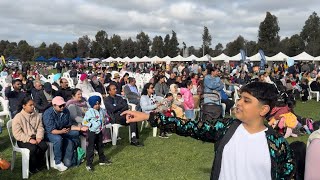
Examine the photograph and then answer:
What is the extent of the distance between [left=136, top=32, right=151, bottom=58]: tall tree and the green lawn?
72.4 m

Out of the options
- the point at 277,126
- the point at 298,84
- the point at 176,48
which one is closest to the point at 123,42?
the point at 176,48

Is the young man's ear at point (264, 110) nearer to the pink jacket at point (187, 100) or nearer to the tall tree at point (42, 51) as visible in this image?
the pink jacket at point (187, 100)

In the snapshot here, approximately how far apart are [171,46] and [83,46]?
22472 mm

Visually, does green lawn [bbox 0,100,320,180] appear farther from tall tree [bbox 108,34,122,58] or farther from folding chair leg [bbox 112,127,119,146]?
tall tree [bbox 108,34,122,58]

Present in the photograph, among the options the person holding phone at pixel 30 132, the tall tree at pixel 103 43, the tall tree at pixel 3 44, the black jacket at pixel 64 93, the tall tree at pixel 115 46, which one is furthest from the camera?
the tall tree at pixel 3 44

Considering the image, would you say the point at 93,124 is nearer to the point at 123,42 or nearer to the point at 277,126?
the point at 277,126

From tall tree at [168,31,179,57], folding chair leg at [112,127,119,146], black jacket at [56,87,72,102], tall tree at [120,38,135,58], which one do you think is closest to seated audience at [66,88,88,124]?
folding chair leg at [112,127,119,146]

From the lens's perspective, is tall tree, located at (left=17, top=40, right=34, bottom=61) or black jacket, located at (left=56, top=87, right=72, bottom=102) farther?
tall tree, located at (left=17, top=40, right=34, bottom=61)

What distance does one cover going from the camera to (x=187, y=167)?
6.20m

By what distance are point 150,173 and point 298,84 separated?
42.5 feet

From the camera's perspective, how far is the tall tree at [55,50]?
88.6 metres

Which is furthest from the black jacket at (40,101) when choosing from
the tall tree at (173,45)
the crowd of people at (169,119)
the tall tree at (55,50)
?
the tall tree at (55,50)

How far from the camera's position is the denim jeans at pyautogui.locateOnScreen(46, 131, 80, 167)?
6.00 metres

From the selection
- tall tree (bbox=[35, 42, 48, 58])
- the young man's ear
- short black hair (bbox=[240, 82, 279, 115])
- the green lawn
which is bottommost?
the green lawn
